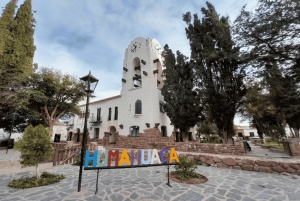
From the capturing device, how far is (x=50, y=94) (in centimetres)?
1817

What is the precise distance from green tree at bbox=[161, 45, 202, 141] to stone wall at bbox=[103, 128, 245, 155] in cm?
209

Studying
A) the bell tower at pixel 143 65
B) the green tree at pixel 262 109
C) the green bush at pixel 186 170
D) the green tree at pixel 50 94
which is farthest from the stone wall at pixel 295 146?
the green tree at pixel 50 94

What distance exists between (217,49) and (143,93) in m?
9.65

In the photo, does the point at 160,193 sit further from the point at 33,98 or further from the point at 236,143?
the point at 33,98

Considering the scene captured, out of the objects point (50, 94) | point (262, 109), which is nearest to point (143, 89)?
point (50, 94)

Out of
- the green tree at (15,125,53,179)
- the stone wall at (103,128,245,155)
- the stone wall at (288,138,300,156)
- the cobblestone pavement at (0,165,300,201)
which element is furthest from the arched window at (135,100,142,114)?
the stone wall at (288,138,300,156)

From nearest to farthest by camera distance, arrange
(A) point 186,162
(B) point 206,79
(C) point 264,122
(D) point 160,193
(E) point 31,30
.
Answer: (D) point 160,193 < (A) point 186,162 < (B) point 206,79 < (E) point 31,30 < (C) point 264,122

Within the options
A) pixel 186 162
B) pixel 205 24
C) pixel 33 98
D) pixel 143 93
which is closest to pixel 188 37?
pixel 205 24

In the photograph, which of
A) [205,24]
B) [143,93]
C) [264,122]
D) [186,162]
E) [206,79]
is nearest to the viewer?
[186,162]

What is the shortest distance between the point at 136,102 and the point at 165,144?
7102mm

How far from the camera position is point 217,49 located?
12812 mm

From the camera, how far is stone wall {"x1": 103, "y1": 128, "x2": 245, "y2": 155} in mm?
10125

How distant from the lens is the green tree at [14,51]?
14211mm

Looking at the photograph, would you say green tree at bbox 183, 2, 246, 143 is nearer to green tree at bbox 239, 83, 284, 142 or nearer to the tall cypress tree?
green tree at bbox 239, 83, 284, 142
